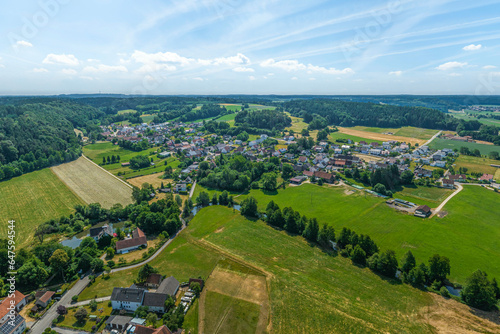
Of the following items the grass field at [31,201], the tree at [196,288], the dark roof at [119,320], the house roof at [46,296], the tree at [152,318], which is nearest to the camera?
the dark roof at [119,320]

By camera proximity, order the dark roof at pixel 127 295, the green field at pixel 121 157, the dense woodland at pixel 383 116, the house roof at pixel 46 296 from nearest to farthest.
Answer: the dark roof at pixel 127 295 → the house roof at pixel 46 296 → the green field at pixel 121 157 → the dense woodland at pixel 383 116

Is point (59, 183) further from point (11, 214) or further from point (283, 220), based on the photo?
point (283, 220)

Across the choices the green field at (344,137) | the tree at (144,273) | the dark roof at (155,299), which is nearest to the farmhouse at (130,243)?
the tree at (144,273)

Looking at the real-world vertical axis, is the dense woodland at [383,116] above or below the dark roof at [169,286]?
above

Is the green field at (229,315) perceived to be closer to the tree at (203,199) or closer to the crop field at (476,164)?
the tree at (203,199)

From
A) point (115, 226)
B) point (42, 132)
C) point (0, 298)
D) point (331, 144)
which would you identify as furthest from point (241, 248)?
point (42, 132)

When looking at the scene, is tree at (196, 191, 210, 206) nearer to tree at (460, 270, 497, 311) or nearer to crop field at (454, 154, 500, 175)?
→ tree at (460, 270, 497, 311)
